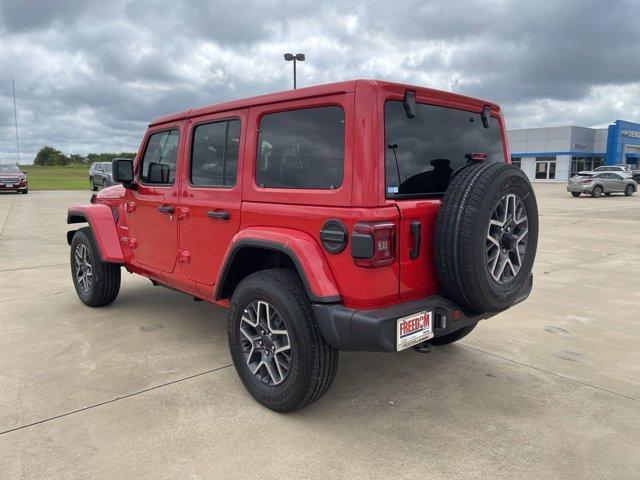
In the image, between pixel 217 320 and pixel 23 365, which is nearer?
pixel 23 365

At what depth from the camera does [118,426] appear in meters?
2.81

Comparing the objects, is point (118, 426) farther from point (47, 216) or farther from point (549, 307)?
point (47, 216)

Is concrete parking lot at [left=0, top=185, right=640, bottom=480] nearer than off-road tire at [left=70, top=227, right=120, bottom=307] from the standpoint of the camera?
Yes

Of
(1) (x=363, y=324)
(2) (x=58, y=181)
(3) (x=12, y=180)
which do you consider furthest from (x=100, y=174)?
(1) (x=363, y=324)

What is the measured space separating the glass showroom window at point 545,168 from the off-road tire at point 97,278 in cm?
5343

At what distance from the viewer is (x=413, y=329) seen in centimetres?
265

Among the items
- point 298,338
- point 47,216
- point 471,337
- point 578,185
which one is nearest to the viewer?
point 298,338

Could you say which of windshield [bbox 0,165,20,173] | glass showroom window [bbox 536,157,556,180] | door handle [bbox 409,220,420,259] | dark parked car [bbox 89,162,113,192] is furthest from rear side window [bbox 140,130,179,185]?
glass showroom window [bbox 536,157,556,180]

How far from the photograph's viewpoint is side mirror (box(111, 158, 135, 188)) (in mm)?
4199

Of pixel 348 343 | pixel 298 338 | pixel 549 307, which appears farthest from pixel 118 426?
pixel 549 307

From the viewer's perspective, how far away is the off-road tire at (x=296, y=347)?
8.89ft

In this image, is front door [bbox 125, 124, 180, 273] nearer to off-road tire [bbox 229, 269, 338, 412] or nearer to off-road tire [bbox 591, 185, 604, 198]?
off-road tire [bbox 229, 269, 338, 412]

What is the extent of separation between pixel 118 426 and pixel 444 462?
1.80m

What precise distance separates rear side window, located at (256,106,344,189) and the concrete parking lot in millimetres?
1404
